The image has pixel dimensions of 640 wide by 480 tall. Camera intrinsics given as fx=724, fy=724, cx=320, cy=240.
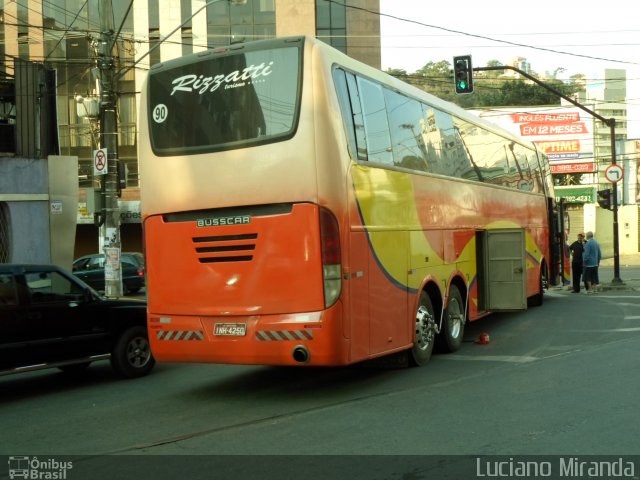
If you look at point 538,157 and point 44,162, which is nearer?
→ point 538,157

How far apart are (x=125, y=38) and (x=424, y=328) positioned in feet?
104

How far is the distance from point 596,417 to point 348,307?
8.70 feet

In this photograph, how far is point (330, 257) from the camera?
7.62 metres

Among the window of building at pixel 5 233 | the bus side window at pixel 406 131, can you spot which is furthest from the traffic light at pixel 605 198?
the window of building at pixel 5 233

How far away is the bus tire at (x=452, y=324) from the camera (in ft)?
35.6

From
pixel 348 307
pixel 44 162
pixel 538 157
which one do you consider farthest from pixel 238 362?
pixel 44 162

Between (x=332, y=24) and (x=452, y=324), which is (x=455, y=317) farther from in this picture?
(x=332, y=24)

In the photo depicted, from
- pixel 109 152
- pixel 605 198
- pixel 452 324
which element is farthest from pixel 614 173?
pixel 109 152

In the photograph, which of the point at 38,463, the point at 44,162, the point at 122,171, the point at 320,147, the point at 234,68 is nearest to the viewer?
the point at 38,463

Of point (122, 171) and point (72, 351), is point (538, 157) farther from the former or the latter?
point (72, 351)

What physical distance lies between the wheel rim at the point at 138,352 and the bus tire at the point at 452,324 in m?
4.28

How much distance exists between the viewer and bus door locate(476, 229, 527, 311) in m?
12.8

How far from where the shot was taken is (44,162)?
20.2 meters

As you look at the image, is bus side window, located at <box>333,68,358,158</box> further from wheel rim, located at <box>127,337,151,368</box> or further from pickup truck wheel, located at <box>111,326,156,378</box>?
wheel rim, located at <box>127,337,151,368</box>
